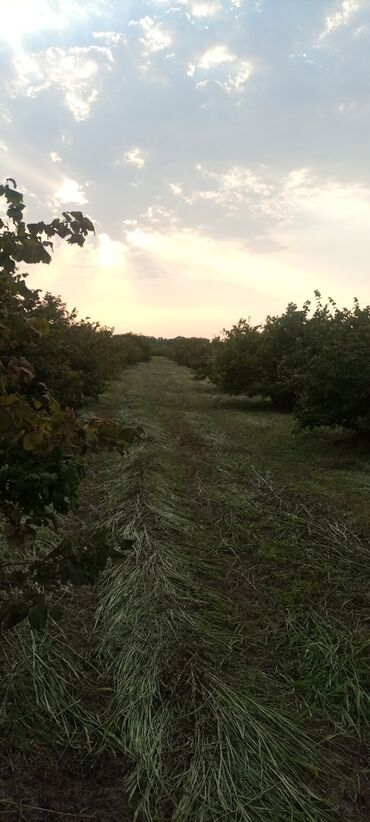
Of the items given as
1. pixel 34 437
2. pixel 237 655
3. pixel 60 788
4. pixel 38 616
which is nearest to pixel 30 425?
pixel 34 437

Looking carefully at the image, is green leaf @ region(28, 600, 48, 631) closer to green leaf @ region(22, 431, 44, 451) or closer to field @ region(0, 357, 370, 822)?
field @ region(0, 357, 370, 822)

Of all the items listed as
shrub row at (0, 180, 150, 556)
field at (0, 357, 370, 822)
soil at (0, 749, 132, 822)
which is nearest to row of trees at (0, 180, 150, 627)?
shrub row at (0, 180, 150, 556)

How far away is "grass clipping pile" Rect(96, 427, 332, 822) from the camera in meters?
2.62

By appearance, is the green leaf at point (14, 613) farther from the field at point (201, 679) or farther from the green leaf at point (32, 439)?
the green leaf at point (32, 439)

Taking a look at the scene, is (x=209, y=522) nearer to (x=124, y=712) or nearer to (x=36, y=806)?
(x=124, y=712)

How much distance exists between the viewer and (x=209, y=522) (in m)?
6.69

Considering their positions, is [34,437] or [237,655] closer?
[34,437]

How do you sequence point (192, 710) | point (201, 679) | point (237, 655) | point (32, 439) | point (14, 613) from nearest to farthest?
point (32, 439) < point (14, 613) < point (192, 710) < point (201, 679) < point (237, 655)

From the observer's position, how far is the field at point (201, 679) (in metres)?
2.66

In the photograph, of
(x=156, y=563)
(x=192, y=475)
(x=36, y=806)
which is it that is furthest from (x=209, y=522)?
(x=36, y=806)

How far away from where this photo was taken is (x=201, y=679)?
11.1 feet

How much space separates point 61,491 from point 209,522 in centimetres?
472

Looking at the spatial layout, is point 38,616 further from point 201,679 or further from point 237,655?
point 237,655

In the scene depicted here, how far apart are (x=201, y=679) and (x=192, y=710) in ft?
0.79
